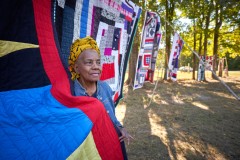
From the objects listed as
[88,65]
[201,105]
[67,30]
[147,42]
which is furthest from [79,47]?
[201,105]

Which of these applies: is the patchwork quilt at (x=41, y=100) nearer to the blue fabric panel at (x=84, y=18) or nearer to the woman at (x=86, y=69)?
the woman at (x=86, y=69)

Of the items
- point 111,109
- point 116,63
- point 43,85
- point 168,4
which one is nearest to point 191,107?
point 116,63

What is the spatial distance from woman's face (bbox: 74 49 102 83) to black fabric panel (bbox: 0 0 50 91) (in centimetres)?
37

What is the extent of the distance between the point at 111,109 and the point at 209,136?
376 centimetres

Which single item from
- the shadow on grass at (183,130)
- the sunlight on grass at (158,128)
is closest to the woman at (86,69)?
the shadow on grass at (183,130)

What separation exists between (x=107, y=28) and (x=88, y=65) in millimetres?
1675

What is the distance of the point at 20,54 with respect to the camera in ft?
5.63

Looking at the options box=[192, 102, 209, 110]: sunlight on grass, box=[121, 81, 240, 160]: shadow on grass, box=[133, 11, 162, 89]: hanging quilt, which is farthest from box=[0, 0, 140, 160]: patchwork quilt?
box=[192, 102, 209, 110]: sunlight on grass

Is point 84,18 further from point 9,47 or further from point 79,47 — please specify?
point 9,47

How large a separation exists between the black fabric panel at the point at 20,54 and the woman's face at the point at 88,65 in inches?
14.6

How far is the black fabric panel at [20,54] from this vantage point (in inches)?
62.5

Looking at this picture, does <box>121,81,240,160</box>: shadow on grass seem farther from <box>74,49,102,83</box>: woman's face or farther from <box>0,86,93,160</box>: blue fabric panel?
<box>0,86,93,160</box>: blue fabric panel

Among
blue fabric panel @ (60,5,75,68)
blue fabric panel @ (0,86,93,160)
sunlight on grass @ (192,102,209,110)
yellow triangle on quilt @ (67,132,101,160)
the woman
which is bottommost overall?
sunlight on grass @ (192,102,209,110)

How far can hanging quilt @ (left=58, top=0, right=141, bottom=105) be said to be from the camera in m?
2.59
